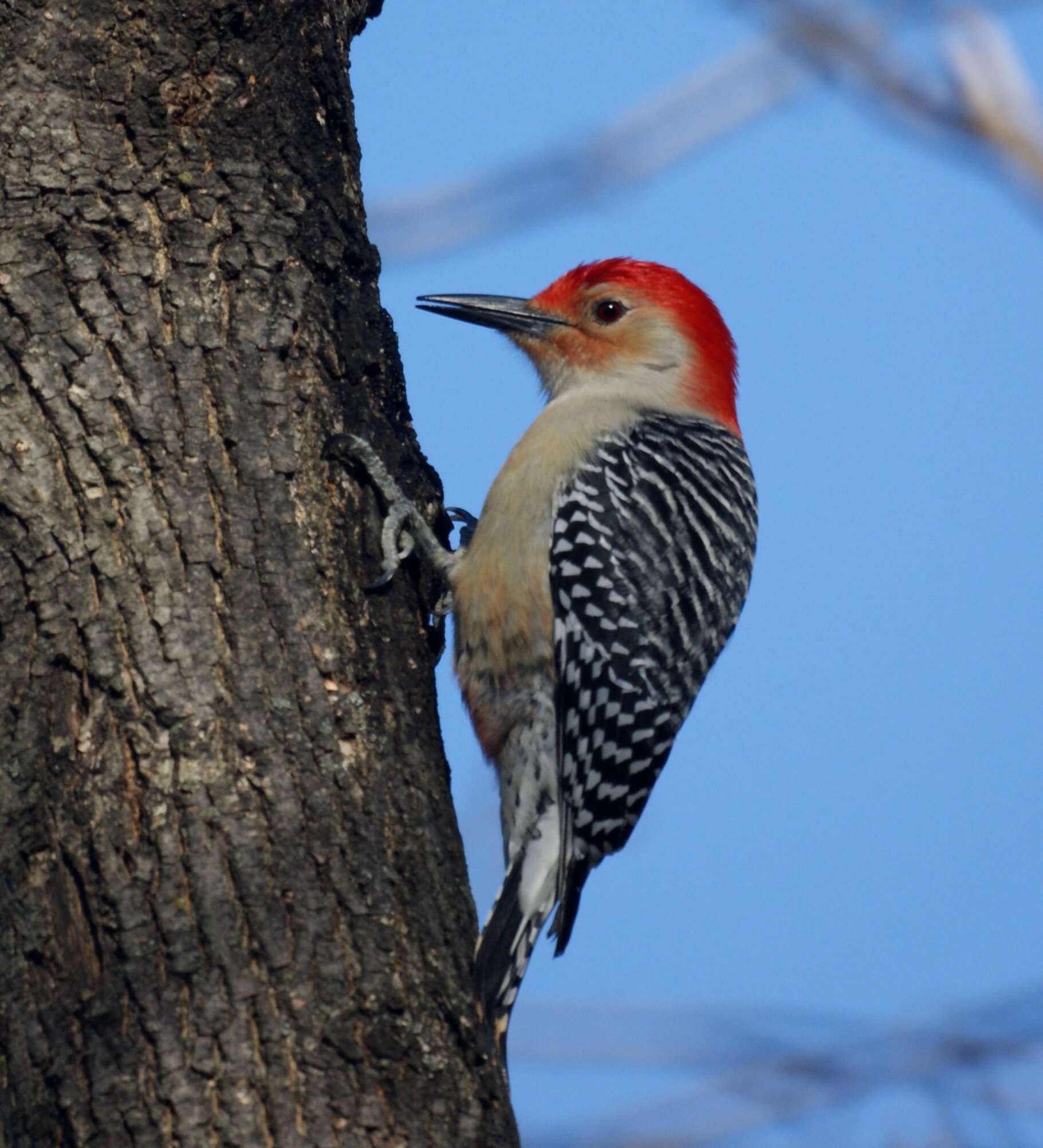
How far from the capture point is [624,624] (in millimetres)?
4637

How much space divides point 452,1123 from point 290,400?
1.71 meters

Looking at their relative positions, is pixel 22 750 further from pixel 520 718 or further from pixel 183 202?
pixel 520 718

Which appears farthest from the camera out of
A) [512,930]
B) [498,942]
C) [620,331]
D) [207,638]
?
[620,331]

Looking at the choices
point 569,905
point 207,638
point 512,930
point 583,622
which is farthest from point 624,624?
point 207,638

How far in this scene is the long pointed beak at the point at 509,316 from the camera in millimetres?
5746

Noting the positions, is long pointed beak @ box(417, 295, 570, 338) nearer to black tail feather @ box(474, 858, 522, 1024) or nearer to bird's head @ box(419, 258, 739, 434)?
bird's head @ box(419, 258, 739, 434)

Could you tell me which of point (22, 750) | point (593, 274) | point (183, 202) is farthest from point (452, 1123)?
point (593, 274)

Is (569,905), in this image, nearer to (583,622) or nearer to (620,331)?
(583,622)

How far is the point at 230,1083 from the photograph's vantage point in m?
2.74

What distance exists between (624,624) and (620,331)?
1570mm

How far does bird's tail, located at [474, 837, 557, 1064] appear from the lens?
3359 millimetres

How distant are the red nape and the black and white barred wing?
0.75 meters

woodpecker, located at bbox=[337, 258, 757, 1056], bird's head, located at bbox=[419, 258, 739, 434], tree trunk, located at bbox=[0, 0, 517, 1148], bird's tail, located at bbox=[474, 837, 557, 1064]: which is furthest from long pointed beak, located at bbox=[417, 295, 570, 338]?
bird's tail, located at bbox=[474, 837, 557, 1064]

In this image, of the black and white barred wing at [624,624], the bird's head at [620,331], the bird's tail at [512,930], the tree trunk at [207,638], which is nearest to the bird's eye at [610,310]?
the bird's head at [620,331]
